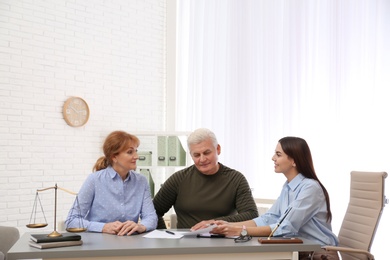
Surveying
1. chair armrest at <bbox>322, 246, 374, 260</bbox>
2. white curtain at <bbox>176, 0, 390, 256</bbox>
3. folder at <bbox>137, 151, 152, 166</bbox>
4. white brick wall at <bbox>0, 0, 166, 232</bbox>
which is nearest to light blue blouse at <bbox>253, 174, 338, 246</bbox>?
chair armrest at <bbox>322, 246, 374, 260</bbox>

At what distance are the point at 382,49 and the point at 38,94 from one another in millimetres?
3801

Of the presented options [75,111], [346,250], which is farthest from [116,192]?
[75,111]

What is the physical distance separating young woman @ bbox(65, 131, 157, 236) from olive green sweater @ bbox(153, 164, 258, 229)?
0.29m

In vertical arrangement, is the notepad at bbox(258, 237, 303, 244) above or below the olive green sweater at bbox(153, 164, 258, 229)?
below

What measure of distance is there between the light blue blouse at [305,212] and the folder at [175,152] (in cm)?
319

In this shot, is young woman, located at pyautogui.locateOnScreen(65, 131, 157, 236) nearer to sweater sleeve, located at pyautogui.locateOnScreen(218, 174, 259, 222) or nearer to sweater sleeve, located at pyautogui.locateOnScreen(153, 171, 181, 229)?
sweater sleeve, located at pyautogui.locateOnScreen(153, 171, 181, 229)

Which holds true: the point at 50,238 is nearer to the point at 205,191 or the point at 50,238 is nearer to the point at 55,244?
the point at 55,244

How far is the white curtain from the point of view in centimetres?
561

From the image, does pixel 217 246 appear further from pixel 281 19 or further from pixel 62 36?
pixel 62 36

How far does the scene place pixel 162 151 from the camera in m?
6.78

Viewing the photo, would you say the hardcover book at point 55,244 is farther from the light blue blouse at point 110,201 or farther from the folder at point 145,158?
the folder at point 145,158

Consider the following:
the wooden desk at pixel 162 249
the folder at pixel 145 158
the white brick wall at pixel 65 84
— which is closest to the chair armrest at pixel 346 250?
the wooden desk at pixel 162 249

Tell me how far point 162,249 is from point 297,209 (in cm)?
94

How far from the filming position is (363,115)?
5621 millimetres
